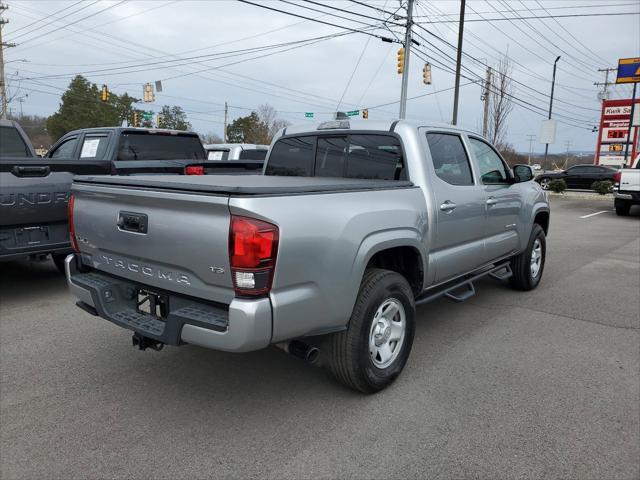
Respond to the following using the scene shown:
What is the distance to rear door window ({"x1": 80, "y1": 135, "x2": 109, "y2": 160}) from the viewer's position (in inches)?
287

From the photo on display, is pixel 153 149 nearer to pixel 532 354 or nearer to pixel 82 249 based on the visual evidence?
pixel 82 249

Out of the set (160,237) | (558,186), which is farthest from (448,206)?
(558,186)

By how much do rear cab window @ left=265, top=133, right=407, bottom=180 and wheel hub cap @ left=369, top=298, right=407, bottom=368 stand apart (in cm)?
113

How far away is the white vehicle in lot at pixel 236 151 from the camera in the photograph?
11823mm

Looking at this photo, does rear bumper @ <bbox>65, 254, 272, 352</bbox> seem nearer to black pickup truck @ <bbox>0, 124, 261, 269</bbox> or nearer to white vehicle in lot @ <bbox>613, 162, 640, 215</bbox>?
black pickup truck @ <bbox>0, 124, 261, 269</bbox>

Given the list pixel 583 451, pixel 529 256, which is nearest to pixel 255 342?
pixel 583 451

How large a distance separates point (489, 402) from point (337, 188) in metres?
1.82

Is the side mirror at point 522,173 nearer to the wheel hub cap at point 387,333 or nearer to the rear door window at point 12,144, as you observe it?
the wheel hub cap at point 387,333

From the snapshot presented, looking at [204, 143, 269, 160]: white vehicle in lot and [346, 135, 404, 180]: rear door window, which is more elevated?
[204, 143, 269, 160]: white vehicle in lot

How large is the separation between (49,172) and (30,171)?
20cm

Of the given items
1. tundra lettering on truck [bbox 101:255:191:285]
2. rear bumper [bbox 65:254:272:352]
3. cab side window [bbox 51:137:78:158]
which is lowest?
rear bumper [bbox 65:254:272:352]

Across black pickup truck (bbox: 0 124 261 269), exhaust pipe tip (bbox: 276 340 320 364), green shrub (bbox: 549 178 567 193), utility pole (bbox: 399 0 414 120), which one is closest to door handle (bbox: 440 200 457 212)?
exhaust pipe tip (bbox: 276 340 320 364)

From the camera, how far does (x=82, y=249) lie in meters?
3.49

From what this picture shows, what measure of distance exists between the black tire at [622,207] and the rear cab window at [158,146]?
45.6 ft
